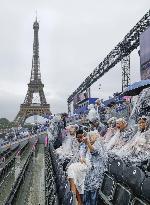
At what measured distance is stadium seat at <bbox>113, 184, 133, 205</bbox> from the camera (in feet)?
19.6

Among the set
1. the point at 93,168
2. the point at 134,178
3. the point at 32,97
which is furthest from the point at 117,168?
the point at 32,97

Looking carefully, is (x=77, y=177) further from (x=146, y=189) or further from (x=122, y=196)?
(x=146, y=189)

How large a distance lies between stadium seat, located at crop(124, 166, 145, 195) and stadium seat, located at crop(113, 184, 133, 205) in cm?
11

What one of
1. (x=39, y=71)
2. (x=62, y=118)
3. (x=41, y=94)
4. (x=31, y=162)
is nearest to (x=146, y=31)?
(x=31, y=162)

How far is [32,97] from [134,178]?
299 ft

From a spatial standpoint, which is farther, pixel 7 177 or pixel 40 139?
pixel 40 139

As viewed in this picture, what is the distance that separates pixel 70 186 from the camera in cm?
651

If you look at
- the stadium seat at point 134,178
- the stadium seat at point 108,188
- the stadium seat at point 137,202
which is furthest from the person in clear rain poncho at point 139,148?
the stadium seat at point 137,202

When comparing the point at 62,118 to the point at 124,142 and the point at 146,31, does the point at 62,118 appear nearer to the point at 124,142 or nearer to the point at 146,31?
the point at 124,142

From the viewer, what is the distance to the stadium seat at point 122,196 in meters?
5.97

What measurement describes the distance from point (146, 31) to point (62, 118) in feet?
50.9

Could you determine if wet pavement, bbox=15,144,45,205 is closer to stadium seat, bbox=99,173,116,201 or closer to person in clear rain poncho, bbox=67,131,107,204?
stadium seat, bbox=99,173,116,201

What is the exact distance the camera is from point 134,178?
233 inches

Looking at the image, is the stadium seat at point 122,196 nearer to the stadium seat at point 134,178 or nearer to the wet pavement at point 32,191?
the stadium seat at point 134,178
